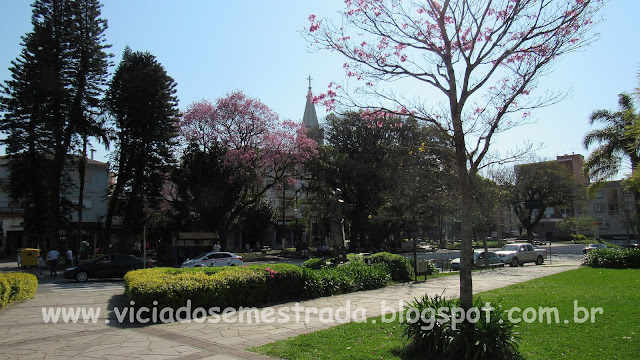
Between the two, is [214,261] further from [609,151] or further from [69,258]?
[609,151]

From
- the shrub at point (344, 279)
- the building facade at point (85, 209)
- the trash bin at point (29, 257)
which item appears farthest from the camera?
the building facade at point (85, 209)

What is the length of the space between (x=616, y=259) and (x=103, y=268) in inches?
921

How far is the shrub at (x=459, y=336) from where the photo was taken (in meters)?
5.78

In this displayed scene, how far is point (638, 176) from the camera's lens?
16.6 meters

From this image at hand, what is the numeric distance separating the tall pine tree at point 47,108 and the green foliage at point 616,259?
30272 mm

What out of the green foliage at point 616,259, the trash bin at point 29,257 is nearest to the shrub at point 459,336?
the green foliage at point 616,259

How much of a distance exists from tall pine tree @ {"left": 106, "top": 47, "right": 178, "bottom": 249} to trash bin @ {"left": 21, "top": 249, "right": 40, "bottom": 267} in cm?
602

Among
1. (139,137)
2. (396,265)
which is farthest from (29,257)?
(396,265)

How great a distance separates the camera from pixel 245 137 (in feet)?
105

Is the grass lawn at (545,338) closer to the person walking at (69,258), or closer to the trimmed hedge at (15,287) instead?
the trimmed hedge at (15,287)

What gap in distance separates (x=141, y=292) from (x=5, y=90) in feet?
83.9

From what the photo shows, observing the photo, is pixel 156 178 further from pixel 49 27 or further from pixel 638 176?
pixel 638 176

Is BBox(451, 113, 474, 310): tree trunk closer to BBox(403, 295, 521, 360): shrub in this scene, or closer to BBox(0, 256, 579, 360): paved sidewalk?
BBox(403, 295, 521, 360): shrub

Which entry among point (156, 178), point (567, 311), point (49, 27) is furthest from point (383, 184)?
point (567, 311)
